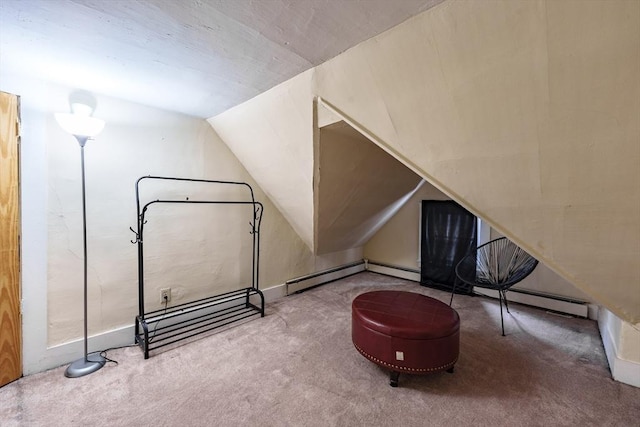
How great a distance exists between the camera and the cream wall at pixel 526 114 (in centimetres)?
97

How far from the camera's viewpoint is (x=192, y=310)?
260cm

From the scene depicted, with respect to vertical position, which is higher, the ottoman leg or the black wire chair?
the black wire chair

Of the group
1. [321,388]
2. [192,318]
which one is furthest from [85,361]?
[321,388]

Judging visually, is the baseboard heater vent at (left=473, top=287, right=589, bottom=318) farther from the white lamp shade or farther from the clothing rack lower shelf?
the white lamp shade

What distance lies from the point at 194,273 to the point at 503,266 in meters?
3.22

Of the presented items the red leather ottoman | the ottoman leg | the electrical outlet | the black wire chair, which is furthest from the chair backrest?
the electrical outlet

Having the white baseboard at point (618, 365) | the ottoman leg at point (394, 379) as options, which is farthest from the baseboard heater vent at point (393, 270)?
the ottoman leg at point (394, 379)

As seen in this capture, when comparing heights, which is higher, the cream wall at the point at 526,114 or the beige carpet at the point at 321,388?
the cream wall at the point at 526,114

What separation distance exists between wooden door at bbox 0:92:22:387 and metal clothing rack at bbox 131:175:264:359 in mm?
654

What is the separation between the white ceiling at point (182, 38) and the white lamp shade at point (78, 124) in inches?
11.5

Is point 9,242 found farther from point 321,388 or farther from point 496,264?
point 496,264

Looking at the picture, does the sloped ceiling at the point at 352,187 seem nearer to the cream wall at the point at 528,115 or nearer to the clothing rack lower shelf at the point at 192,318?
the cream wall at the point at 528,115

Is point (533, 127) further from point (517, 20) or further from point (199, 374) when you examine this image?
point (199, 374)

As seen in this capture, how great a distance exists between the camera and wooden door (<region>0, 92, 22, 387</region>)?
169 centimetres
